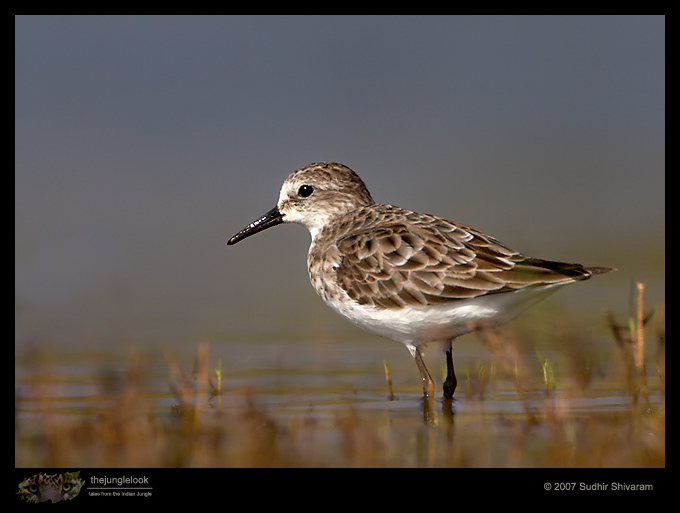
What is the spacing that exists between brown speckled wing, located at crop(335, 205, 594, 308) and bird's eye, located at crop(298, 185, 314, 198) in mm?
991

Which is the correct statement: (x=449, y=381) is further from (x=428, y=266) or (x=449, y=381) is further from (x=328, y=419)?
(x=328, y=419)

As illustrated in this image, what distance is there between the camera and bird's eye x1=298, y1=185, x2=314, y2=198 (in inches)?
308

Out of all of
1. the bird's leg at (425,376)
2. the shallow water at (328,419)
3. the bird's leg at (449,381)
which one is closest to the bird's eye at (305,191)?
the shallow water at (328,419)

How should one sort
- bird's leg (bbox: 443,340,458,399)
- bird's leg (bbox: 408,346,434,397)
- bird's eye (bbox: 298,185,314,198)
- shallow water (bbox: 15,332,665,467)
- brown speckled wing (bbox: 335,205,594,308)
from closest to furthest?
1. shallow water (bbox: 15,332,665,467)
2. brown speckled wing (bbox: 335,205,594,308)
3. bird's leg (bbox: 408,346,434,397)
4. bird's leg (bbox: 443,340,458,399)
5. bird's eye (bbox: 298,185,314,198)

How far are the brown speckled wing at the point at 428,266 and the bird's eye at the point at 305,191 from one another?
99 cm

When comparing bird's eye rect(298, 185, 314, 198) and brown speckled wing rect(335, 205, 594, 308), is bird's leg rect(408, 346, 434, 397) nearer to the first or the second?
brown speckled wing rect(335, 205, 594, 308)

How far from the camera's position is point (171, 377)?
7.16m

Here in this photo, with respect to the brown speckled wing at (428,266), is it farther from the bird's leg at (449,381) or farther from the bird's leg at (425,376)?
the bird's leg at (449,381)

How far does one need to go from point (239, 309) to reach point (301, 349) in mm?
2279

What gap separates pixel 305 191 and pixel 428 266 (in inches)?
73.5

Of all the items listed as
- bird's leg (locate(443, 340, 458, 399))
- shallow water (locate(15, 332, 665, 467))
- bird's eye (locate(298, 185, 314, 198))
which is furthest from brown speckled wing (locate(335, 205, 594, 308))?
bird's eye (locate(298, 185, 314, 198))

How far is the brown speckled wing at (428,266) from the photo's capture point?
606 centimetres

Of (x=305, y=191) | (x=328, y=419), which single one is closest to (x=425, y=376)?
(x=328, y=419)

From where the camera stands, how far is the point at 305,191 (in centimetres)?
782
